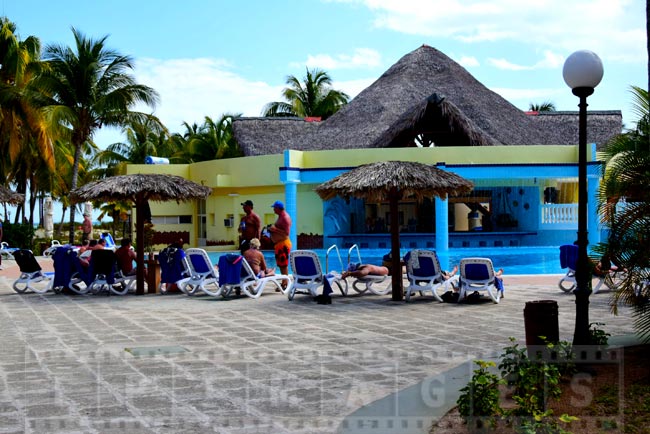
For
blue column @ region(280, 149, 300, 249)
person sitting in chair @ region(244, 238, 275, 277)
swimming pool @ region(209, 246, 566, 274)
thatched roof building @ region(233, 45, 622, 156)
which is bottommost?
swimming pool @ region(209, 246, 566, 274)

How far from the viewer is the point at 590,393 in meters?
4.93

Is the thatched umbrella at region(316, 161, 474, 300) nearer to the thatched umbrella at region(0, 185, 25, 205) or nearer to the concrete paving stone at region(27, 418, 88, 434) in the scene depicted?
the concrete paving stone at region(27, 418, 88, 434)

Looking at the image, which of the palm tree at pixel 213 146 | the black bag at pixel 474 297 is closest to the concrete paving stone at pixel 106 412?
the black bag at pixel 474 297

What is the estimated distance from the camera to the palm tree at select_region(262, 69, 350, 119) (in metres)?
41.2

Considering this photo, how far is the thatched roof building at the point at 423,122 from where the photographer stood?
2678 centimetres

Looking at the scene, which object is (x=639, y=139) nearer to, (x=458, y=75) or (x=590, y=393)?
(x=590, y=393)

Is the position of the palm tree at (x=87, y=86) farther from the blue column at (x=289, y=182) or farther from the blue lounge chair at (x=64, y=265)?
the blue lounge chair at (x=64, y=265)

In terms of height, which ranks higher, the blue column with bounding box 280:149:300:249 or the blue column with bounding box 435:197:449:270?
the blue column with bounding box 280:149:300:249

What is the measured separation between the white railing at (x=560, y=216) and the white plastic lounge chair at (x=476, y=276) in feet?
52.9

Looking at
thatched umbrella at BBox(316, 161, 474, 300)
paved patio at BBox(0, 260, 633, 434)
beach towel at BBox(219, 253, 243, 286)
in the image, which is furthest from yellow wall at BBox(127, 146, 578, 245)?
paved patio at BBox(0, 260, 633, 434)

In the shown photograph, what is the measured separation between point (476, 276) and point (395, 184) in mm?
1769

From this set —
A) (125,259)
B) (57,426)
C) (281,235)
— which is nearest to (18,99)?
(125,259)

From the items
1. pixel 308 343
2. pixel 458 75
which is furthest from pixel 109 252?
pixel 458 75

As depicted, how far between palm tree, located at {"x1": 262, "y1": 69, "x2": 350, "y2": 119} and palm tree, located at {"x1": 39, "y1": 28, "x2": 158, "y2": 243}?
15981 mm
